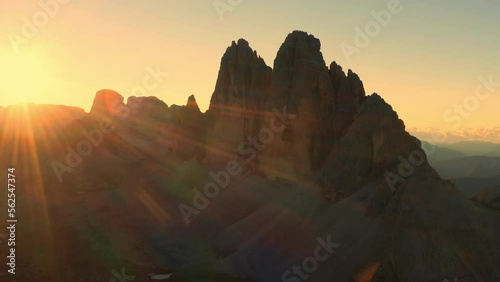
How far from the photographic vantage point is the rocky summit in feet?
164

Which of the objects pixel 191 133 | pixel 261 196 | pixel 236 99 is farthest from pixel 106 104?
pixel 261 196

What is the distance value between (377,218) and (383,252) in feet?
17.3

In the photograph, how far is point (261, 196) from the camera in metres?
81.2

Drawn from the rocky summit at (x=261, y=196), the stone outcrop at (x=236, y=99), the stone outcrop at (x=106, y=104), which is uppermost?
the stone outcrop at (x=106, y=104)

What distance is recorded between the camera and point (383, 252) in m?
49.8

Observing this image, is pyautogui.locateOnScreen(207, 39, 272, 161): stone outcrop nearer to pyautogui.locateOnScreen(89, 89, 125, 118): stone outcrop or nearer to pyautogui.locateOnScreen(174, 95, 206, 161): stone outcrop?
pyautogui.locateOnScreen(174, 95, 206, 161): stone outcrop

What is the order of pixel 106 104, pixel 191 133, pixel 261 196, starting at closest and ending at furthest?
pixel 261 196
pixel 191 133
pixel 106 104

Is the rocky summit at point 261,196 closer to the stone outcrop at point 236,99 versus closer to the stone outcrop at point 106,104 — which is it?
the stone outcrop at point 236,99

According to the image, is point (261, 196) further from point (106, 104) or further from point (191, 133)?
point (106, 104)

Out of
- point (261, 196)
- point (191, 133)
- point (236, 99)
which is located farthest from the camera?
point (191, 133)

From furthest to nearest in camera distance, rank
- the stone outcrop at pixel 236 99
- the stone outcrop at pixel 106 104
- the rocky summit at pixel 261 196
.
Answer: the stone outcrop at pixel 106 104 → the stone outcrop at pixel 236 99 → the rocky summit at pixel 261 196

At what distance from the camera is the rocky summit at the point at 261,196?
50062 mm

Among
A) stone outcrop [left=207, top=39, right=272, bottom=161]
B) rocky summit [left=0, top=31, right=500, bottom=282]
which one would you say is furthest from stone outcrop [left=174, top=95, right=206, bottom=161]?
stone outcrop [left=207, top=39, right=272, bottom=161]

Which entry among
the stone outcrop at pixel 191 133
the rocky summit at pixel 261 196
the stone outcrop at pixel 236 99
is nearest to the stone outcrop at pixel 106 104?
the rocky summit at pixel 261 196
